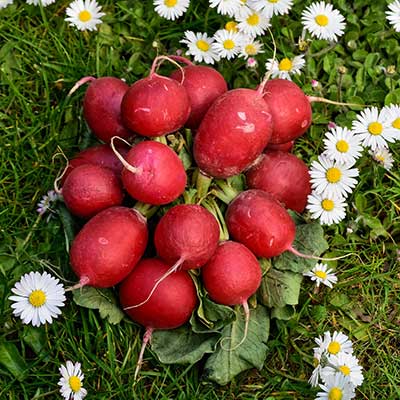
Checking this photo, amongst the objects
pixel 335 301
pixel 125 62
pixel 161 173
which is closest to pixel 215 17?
pixel 125 62

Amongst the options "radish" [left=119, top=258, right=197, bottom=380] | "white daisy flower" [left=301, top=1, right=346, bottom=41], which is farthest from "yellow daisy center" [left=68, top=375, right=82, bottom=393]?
"white daisy flower" [left=301, top=1, right=346, bottom=41]

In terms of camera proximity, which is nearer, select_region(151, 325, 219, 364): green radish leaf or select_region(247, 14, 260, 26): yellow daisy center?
select_region(151, 325, 219, 364): green radish leaf

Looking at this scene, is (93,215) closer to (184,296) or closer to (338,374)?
(184,296)

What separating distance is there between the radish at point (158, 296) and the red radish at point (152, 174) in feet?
0.68

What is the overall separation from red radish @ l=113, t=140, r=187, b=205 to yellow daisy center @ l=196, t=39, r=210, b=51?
0.71 metres

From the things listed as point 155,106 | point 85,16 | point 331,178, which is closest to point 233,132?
point 155,106

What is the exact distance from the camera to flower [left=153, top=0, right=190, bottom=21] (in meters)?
2.72

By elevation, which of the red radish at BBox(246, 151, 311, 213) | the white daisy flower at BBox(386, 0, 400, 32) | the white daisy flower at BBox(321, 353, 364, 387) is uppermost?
the white daisy flower at BBox(386, 0, 400, 32)

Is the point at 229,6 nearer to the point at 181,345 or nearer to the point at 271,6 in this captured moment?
the point at 271,6

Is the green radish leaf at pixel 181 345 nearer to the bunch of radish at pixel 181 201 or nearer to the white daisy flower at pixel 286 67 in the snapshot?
the bunch of radish at pixel 181 201

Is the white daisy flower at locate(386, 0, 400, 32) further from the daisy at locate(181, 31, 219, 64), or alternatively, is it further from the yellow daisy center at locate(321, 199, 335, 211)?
the yellow daisy center at locate(321, 199, 335, 211)

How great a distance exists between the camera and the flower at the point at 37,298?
2.18 m

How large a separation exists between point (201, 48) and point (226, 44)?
0.10m

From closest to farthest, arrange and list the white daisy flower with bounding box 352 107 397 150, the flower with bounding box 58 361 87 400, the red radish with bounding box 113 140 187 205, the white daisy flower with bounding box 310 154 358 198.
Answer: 1. the red radish with bounding box 113 140 187 205
2. the flower with bounding box 58 361 87 400
3. the white daisy flower with bounding box 310 154 358 198
4. the white daisy flower with bounding box 352 107 397 150
